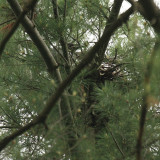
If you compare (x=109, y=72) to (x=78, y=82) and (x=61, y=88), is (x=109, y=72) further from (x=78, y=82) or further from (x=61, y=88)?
(x=61, y=88)

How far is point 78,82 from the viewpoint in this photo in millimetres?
1026

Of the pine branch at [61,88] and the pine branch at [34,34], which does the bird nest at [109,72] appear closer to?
the pine branch at [34,34]

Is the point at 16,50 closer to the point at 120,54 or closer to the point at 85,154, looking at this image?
the point at 120,54

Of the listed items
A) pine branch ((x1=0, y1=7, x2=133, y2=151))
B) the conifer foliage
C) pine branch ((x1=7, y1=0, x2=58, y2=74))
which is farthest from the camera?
pine branch ((x1=7, y1=0, x2=58, y2=74))

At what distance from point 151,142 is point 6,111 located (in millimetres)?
745

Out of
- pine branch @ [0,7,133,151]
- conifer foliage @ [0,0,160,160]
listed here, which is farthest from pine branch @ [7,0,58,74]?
pine branch @ [0,7,133,151]

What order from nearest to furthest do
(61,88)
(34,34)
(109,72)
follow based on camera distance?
(61,88) → (34,34) → (109,72)

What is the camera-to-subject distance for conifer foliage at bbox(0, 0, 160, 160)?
685 mm

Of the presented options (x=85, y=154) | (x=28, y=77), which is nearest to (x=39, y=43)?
(x=28, y=77)

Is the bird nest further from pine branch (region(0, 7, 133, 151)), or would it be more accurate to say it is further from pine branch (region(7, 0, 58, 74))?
pine branch (region(0, 7, 133, 151))

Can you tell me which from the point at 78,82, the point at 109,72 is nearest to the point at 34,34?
the point at 78,82

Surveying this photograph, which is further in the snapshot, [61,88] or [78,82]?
[78,82]

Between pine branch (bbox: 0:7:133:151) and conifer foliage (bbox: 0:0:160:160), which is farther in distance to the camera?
conifer foliage (bbox: 0:0:160:160)

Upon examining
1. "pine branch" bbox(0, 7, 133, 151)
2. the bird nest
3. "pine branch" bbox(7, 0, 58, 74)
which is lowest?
"pine branch" bbox(0, 7, 133, 151)
